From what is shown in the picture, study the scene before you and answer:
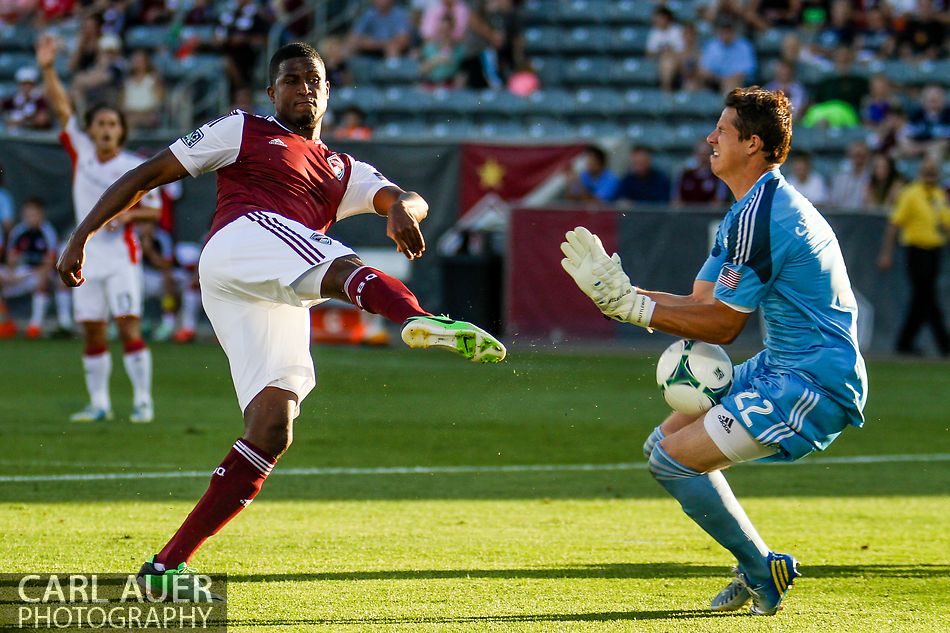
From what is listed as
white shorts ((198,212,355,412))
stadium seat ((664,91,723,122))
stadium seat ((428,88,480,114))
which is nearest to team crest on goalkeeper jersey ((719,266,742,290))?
white shorts ((198,212,355,412))

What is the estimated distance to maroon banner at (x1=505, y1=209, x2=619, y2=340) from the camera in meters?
17.6

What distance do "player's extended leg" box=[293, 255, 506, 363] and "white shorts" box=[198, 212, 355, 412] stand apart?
57mm

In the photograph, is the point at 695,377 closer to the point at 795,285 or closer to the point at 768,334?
the point at 768,334

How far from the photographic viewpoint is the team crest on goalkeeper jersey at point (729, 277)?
550 centimetres

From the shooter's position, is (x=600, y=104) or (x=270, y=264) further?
(x=600, y=104)

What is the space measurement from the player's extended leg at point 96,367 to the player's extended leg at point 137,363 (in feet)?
0.54

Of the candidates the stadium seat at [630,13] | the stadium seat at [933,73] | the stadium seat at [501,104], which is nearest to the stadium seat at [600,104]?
the stadium seat at [501,104]

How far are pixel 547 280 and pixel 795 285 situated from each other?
12189mm

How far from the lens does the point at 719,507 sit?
5.58 m

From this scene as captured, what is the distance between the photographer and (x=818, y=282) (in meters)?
5.52

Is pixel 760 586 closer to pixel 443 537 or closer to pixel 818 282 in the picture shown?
pixel 818 282

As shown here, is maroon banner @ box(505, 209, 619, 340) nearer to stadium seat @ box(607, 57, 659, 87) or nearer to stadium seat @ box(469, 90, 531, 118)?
stadium seat @ box(469, 90, 531, 118)

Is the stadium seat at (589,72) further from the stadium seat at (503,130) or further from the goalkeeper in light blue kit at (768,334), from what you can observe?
the goalkeeper in light blue kit at (768,334)

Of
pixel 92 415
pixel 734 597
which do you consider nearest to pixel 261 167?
pixel 734 597
